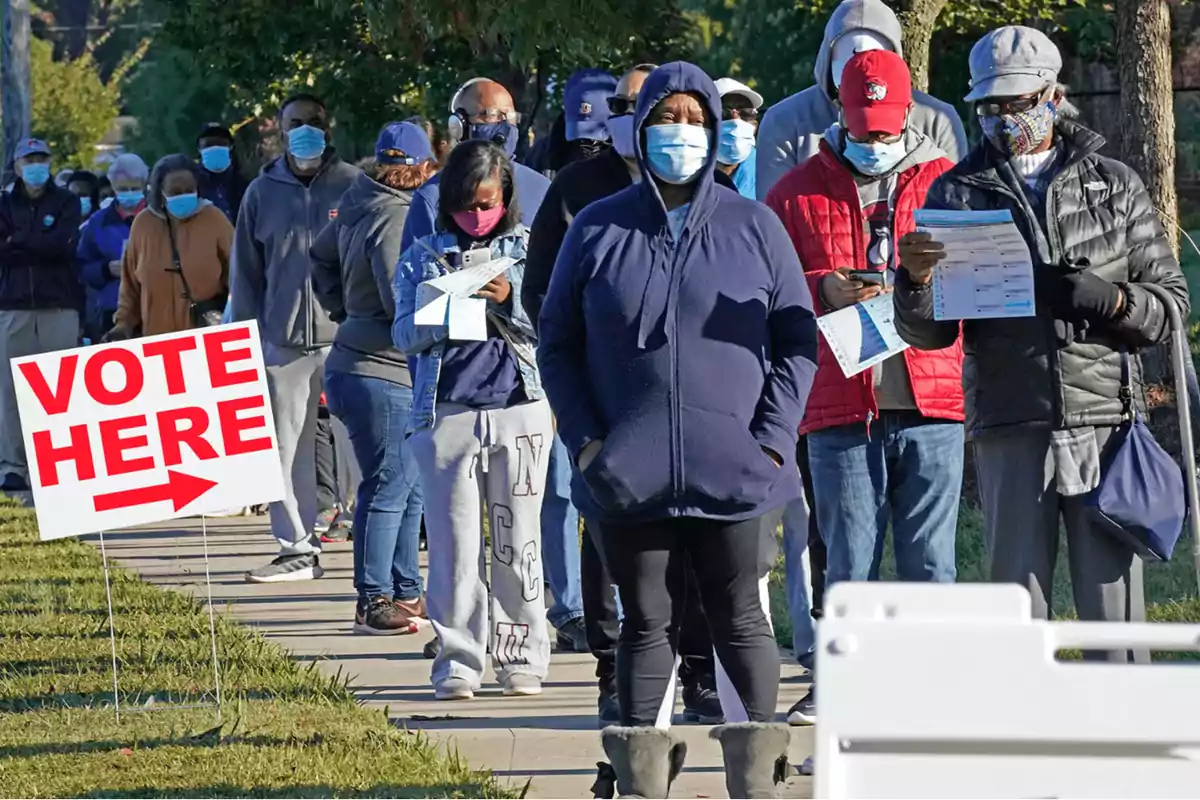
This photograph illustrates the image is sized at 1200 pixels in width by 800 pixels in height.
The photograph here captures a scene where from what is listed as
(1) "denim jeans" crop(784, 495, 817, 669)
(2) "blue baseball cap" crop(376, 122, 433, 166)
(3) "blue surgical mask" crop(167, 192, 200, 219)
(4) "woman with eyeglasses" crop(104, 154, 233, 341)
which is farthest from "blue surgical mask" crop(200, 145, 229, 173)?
(1) "denim jeans" crop(784, 495, 817, 669)

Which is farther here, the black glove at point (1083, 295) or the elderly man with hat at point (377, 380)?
the elderly man with hat at point (377, 380)

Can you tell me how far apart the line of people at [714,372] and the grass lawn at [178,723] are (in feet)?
1.97

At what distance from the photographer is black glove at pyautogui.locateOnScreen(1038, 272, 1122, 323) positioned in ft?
20.3

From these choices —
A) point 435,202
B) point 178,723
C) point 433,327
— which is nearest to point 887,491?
point 433,327

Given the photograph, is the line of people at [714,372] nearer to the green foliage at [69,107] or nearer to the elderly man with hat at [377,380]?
the elderly man with hat at [377,380]

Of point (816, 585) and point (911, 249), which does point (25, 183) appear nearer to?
point (816, 585)

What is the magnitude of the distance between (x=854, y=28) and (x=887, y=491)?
1.72 meters

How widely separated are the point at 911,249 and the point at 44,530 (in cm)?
309

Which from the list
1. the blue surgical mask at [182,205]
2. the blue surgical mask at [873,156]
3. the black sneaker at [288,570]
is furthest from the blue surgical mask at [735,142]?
the blue surgical mask at [182,205]

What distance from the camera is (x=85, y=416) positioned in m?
8.00

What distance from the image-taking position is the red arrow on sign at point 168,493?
26.2ft

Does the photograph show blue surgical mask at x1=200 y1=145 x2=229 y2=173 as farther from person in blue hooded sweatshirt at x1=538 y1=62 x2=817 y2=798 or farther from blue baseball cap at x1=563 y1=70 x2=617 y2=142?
person in blue hooded sweatshirt at x1=538 y1=62 x2=817 y2=798

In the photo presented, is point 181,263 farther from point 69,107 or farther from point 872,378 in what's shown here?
point 69,107

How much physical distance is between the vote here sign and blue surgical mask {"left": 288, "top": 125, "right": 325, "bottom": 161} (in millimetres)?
3442
